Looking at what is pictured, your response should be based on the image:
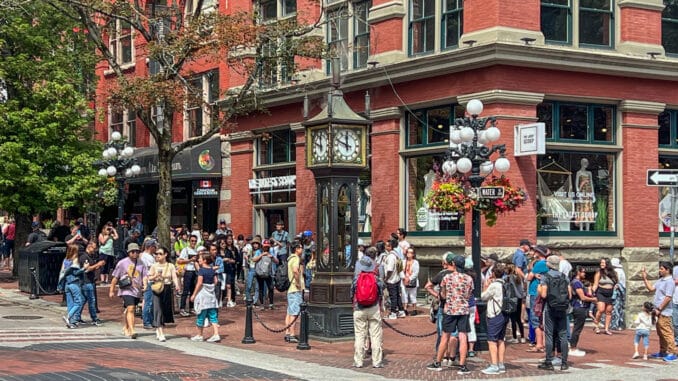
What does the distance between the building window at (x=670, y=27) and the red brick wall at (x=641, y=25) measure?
2.05ft

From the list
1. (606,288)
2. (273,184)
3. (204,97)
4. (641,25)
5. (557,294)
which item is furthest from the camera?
(204,97)

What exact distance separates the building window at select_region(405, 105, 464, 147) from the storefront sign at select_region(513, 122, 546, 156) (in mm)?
2119

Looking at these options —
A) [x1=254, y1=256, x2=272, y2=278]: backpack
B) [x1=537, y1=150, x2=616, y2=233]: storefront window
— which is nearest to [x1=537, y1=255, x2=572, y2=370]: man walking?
[x1=537, y1=150, x2=616, y2=233]: storefront window

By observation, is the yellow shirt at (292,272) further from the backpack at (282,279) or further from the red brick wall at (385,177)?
the red brick wall at (385,177)

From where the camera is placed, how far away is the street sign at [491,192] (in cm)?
1581

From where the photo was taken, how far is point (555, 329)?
1491cm

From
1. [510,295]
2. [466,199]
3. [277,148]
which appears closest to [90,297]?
[466,199]

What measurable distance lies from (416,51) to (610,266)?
8.44 metres

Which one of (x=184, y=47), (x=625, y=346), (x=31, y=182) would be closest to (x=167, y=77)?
(x=184, y=47)

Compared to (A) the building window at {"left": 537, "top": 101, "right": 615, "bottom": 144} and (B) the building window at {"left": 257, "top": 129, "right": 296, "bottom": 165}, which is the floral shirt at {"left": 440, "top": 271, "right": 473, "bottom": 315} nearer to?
(A) the building window at {"left": 537, "top": 101, "right": 615, "bottom": 144}

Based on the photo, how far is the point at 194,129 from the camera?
35.3 meters

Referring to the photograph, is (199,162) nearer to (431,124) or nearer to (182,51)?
(431,124)

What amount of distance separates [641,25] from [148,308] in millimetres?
14711

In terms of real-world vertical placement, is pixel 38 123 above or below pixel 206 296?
above
